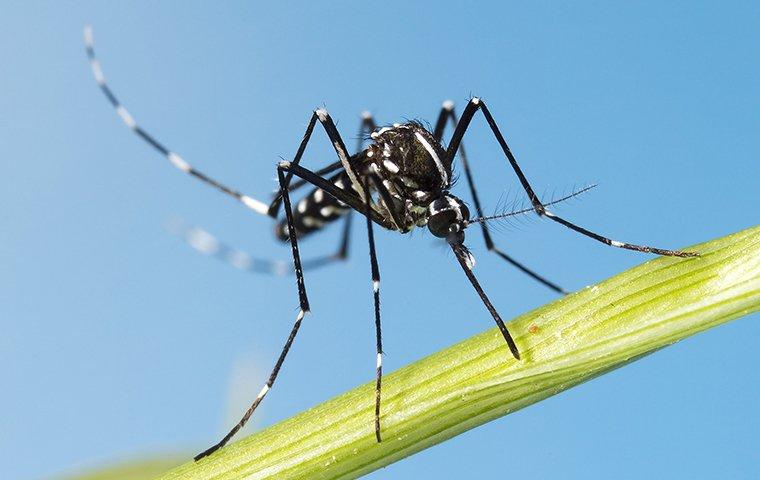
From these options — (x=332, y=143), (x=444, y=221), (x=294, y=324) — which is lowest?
(x=294, y=324)

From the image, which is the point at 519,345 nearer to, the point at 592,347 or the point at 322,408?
the point at 592,347

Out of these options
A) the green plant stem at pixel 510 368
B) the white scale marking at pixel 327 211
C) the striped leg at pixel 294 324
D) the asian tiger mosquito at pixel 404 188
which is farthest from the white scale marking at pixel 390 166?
the green plant stem at pixel 510 368

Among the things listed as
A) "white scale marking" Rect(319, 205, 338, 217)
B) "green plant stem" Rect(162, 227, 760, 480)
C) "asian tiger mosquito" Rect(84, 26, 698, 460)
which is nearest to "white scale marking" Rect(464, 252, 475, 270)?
"asian tiger mosquito" Rect(84, 26, 698, 460)

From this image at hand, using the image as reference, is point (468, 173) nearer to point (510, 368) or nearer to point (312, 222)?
point (312, 222)

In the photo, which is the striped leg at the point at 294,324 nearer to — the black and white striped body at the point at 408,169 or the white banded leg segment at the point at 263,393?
the white banded leg segment at the point at 263,393

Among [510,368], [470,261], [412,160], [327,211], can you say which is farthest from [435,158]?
[510,368]

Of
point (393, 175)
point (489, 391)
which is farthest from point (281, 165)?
point (489, 391)
